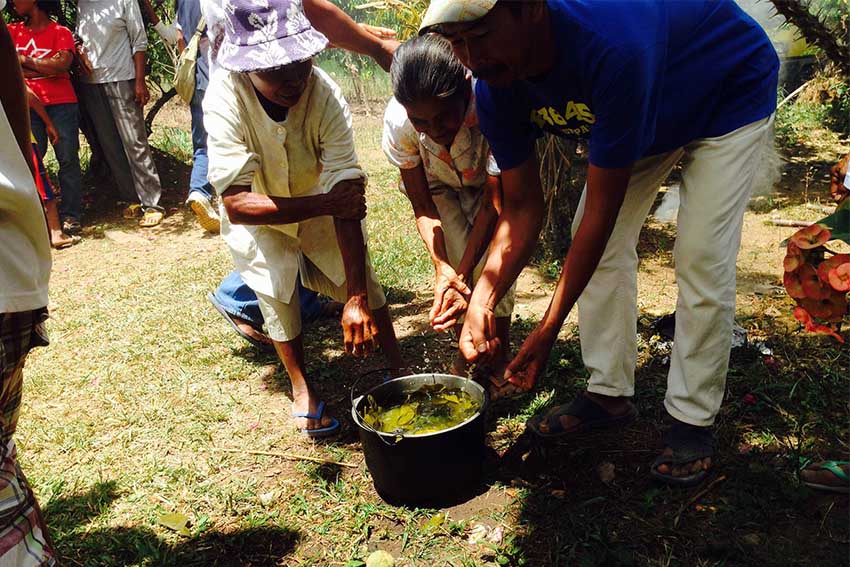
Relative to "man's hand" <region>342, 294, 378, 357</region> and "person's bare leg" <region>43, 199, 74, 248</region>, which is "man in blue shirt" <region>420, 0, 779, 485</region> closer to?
"man's hand" <region>342, 294, 378, 357</region>

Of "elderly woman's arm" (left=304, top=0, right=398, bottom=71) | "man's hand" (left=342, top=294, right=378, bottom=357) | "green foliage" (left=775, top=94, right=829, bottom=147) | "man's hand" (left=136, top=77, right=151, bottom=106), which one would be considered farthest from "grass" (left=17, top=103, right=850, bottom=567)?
"green foliage" (left=775, top=94, right=829, bottom=147)

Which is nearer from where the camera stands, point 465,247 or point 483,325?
point 483,325

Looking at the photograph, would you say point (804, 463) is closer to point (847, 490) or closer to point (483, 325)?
point (847, 490)

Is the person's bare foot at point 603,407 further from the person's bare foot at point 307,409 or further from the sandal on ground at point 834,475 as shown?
the person's bare foot at point 307,409

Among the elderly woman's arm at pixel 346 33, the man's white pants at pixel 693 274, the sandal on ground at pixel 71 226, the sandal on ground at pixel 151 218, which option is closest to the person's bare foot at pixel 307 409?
the man's white pants at pixel 693 274

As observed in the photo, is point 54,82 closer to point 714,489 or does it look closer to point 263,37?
point 263,37

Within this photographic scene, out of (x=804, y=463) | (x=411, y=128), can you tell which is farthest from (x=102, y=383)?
(x=804, y=463)

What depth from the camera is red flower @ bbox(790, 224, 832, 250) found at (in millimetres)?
1783

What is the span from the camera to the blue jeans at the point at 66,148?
22.2ft

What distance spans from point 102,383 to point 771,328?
3702mm

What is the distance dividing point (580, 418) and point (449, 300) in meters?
0.74

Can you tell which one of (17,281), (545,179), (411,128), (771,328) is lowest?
(771,328)

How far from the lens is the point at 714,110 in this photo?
7.68ft

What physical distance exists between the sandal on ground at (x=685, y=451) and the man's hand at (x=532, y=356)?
81cm
